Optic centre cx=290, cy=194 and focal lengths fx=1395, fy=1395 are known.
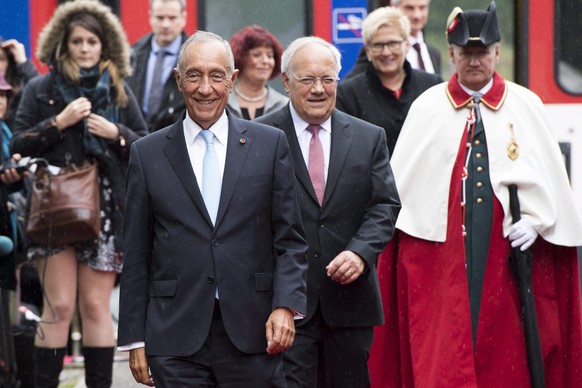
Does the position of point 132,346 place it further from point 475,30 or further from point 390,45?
point 390,45

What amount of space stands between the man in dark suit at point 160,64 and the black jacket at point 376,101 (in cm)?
126

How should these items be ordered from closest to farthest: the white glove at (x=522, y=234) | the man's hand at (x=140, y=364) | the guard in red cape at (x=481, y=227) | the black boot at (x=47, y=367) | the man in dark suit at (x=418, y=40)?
the man's hand at (x=140, y=364)
the white glove at (x=522, y=234)
the guard in red cape at (x=481, y=227)
the black boot at (x=47, y=367)
the man in dark suit at (x=418, y=40)

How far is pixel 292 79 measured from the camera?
6.33 meters

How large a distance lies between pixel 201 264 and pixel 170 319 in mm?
238

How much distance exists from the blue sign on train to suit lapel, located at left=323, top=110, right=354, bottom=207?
3099 mm

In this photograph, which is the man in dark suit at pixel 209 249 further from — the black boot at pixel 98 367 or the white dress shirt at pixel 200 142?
the black boot at pixel 98 367

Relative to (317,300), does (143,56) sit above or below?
above

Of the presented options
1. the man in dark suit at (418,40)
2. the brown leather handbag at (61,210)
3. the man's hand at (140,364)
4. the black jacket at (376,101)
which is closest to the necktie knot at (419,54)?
the man in dark suit at (418,40)

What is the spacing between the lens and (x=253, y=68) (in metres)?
8.62

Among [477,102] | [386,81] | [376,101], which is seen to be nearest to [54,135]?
[376,101]

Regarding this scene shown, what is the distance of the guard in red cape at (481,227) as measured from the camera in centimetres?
710

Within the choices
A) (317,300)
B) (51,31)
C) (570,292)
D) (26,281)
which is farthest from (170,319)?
(26,281)

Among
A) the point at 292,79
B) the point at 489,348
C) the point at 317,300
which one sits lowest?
the point at 489,348

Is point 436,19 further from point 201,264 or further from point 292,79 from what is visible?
point 201,264
